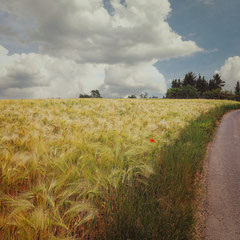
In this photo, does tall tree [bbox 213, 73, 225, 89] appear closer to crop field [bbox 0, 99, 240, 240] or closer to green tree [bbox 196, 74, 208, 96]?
green tree [bbox 196, 74, 208, 96]

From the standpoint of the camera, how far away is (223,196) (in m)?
2.75

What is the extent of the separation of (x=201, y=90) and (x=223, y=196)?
99.0m

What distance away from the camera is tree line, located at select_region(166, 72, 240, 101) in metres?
77.4

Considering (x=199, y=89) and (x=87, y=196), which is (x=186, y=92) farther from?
(x=87, y=196)

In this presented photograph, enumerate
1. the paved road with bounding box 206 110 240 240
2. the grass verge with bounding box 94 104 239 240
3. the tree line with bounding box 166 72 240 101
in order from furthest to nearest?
the tree line with bounding box 166 72 240 101, the paved road with bounding box 206 110 240 240, the grass verge with bounding box 94 104 239 240

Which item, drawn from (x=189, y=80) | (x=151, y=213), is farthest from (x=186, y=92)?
(x=151, y=213)

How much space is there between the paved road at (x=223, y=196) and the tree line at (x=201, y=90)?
269 ft

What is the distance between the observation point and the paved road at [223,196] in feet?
6.82

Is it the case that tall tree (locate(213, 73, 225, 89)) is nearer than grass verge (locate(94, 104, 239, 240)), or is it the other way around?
grass verge (locate(94, 104, 239, 240))

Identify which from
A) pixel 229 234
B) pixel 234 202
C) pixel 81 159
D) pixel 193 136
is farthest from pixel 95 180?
pixel 193 136

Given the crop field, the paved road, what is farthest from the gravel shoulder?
the crop field

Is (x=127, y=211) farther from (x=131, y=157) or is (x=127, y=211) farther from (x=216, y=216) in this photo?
(x=216, y=216)

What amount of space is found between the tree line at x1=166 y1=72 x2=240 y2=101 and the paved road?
81.9 metres

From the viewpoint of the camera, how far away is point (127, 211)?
1.53 metres
